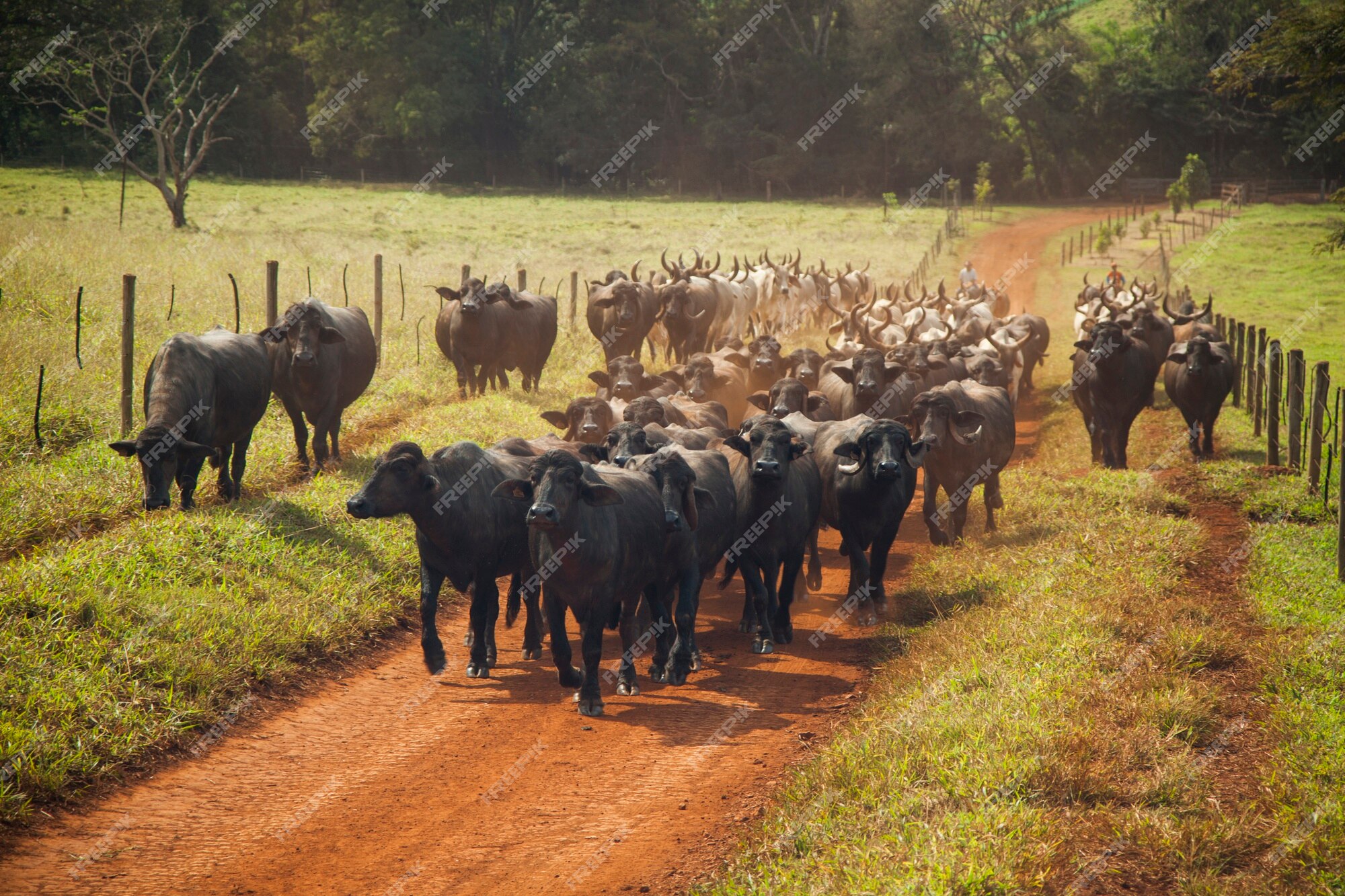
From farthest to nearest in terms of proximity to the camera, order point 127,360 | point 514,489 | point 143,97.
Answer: point 143,97 < point 127,360 < point 514,489

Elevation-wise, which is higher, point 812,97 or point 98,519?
point 812,97

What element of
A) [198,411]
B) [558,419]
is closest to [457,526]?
[558,419]

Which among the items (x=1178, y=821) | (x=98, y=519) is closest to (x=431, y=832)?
(x=1178, y=821)

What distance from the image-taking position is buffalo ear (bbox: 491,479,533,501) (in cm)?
732

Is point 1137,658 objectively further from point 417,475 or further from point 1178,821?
point 417,475

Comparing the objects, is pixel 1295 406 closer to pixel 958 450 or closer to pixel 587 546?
pixel 958 450

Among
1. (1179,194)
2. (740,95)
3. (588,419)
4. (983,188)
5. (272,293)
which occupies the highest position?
(740,95)

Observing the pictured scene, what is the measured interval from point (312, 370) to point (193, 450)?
9.32ft

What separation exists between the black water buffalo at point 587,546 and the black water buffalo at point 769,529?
1.15m

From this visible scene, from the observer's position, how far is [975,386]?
1266 cm

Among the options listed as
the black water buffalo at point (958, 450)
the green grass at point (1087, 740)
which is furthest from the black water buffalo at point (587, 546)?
the black water buffalo at point (958, 450)

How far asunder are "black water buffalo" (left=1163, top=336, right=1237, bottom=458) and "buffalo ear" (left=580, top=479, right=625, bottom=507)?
10130 millimetres

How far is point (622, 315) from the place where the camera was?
1961cm

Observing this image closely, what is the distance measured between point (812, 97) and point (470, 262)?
Result: 38978 millimetres
